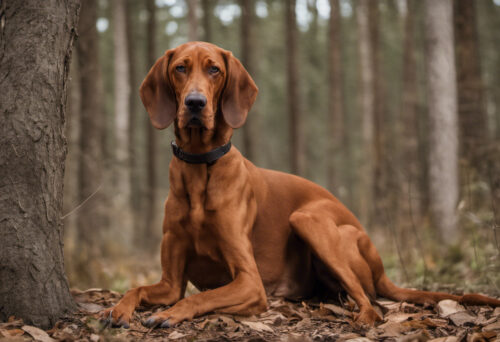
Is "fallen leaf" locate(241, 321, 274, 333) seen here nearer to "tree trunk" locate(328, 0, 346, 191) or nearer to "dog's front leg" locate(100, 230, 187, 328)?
"dog's front leg" locate(100, 230, 187, 328)

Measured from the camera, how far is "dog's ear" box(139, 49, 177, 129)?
3398 mm

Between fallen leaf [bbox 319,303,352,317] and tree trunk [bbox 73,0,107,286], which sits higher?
tree trunk [bbox 73,0,107,286]

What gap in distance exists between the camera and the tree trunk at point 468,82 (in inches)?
315

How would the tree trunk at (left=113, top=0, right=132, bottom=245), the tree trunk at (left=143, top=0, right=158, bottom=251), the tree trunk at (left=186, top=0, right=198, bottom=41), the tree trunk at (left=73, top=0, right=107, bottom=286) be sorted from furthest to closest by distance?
the tree trunk at (left=113, top=0, right=132, bottom=245)
the tree trunk at (left=143, top=0, right=158, bottom=251)
the tree trunk at (left=186, top=0, right=198, bottom=41)
the tree trunk at (left=73, top=0, right=107, bottom=286)

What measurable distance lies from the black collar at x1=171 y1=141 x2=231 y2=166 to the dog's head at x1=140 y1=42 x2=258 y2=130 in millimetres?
195

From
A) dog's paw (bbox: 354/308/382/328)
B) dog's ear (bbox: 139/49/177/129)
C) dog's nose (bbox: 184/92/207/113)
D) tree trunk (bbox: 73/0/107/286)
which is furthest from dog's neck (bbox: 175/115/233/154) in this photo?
tree trunk (bbox: 73/0/107/286)

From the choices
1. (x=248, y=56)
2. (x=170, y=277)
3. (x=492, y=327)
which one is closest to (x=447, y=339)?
(x=492, y=327)

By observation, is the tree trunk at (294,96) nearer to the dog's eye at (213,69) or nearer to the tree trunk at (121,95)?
the tree trunk at (121,95)

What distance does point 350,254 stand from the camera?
12.2ft

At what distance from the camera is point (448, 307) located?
3346 millimetres

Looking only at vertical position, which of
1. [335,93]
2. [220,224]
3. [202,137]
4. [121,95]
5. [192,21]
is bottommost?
[220,224]

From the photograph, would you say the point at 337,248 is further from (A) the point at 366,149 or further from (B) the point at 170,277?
(A) the point at 366,149

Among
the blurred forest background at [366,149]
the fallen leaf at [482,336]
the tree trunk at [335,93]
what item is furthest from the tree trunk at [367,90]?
the fallen leaf at [482,336]

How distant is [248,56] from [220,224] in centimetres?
834
